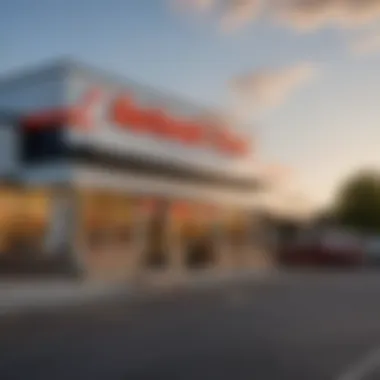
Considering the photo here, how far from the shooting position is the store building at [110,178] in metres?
17.7

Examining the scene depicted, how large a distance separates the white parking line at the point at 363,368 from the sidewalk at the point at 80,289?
565 cm

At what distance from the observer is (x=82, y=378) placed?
5.85 metres

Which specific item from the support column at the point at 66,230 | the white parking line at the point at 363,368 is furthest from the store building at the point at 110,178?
the white parking line at the point at 363,368

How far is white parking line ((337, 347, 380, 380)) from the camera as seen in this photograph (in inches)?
238

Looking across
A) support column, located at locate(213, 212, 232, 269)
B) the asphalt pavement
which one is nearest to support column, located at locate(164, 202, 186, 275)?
support column, located at locate(213, 212, 232, 269)

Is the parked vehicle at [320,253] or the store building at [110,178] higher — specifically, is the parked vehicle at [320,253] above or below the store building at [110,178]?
below

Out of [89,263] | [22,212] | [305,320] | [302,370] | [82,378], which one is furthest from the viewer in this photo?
[89,263]

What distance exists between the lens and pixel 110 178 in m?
19.8

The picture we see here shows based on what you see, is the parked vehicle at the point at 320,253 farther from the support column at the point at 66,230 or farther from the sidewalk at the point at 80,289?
the support column at the point at 66,230

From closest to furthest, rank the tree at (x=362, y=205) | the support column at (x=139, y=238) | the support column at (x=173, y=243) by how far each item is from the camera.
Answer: the tree at (x=362, y=205), the support column at (x=139, y=238), the support column at (x=173, y=243)

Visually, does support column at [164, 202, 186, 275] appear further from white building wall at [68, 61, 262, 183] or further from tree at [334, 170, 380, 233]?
tree at [334, 170, 380, 233]

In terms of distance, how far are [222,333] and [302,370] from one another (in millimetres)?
2583

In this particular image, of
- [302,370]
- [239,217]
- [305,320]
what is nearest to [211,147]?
[239,217]

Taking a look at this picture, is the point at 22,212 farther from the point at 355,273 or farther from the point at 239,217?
the point at 355,273
